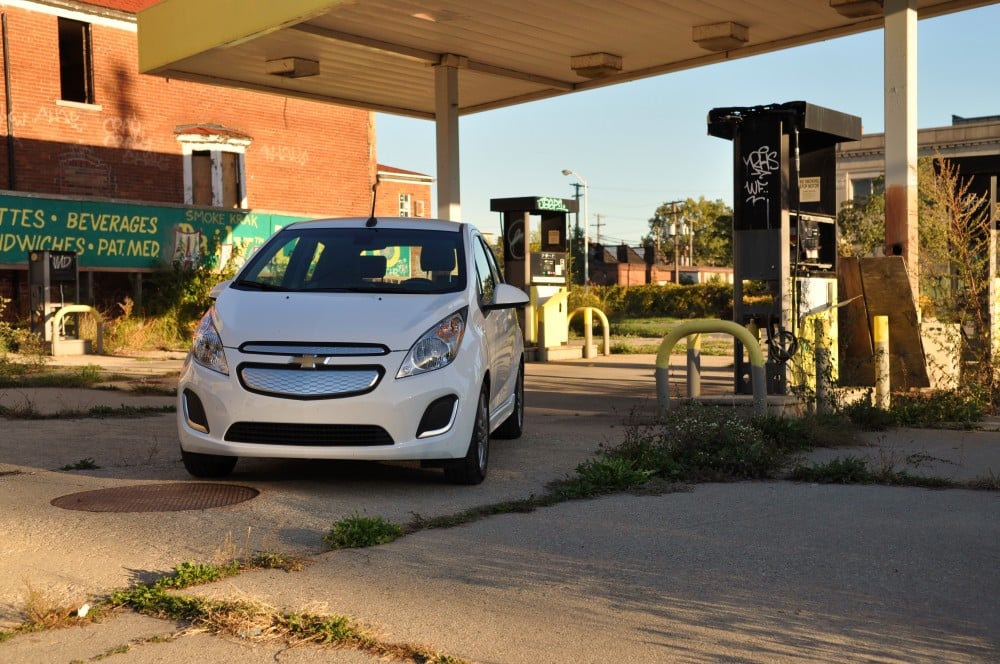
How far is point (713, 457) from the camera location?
7.68 meters

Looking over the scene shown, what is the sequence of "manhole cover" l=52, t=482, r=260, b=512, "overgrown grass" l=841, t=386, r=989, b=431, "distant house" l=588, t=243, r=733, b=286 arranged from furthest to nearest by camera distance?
"distant house" l=588, t=243, r=733, b=286
"overgrown grass" l=841, t=386, r=989, b=431
"manhole cover" l=52, t=482, r=260, b=512

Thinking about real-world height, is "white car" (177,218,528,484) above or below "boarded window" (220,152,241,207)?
below

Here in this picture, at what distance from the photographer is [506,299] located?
26.9ft

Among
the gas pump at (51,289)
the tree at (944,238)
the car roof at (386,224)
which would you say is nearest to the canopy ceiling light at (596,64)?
the tree at (944,238)

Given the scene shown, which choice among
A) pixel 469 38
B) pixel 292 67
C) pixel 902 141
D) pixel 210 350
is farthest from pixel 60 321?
pixel 902 141

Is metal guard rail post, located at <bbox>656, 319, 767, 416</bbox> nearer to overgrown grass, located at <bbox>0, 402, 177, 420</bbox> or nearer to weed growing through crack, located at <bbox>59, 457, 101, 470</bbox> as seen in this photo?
weed growing through crack, located at <bbox>59, 457, 101, 470</bbox>

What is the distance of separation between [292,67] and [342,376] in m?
11.6

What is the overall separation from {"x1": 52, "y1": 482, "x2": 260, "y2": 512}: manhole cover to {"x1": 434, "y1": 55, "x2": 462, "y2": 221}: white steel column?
A: 11.2 meters

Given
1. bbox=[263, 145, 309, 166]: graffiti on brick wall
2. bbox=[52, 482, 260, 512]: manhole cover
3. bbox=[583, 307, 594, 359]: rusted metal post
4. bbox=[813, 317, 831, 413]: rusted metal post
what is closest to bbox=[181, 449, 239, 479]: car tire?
bbox=[52, 482, 260, 512]: manhole cover

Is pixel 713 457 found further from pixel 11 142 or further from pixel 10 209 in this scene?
pixel 11 142

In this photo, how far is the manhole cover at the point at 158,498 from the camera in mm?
6461

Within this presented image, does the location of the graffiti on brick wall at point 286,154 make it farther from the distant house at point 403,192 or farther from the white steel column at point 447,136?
the white steel column at point 447,136

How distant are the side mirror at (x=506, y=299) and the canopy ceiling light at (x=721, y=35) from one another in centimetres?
854

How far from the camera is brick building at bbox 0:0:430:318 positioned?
77.7 feet
